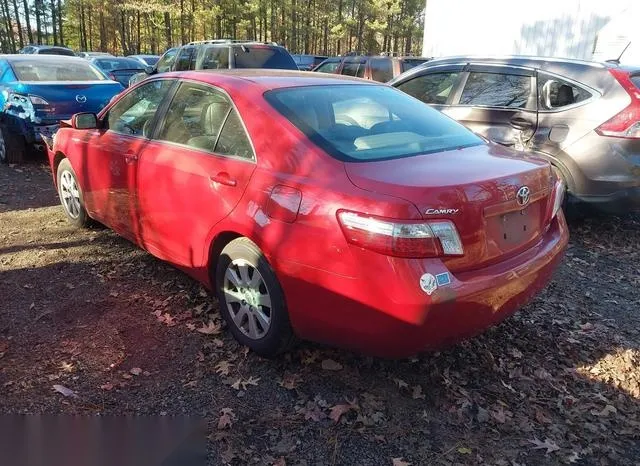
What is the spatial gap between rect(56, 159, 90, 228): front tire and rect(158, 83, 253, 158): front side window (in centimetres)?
168

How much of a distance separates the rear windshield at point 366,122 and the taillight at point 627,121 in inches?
87.5

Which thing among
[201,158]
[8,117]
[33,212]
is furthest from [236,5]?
[201,158]

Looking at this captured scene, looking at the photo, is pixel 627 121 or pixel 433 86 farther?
pixel 433 86

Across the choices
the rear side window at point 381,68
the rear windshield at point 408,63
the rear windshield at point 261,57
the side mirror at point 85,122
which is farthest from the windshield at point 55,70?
the rear windshield at point 408,63

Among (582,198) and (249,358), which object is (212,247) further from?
(582,198)

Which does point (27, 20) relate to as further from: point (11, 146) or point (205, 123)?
point (205, 123)

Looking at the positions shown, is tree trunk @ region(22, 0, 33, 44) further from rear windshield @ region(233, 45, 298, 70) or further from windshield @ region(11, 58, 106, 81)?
windshield @ region(11, 58, 106, 81)

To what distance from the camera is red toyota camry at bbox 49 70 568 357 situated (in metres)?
2.52

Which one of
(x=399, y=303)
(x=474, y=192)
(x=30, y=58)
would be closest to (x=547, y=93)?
(x=474, y=192)

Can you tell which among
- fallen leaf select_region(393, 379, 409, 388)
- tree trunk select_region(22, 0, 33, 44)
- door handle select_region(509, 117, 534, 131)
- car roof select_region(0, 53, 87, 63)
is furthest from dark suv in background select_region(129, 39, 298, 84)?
tree trunk select_region(22, 0, 33, 44)

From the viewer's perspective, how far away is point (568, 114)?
5430 millimetres

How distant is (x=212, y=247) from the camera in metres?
3.39

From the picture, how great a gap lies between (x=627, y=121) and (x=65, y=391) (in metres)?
5.02

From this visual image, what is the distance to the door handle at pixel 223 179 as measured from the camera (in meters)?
3.14
